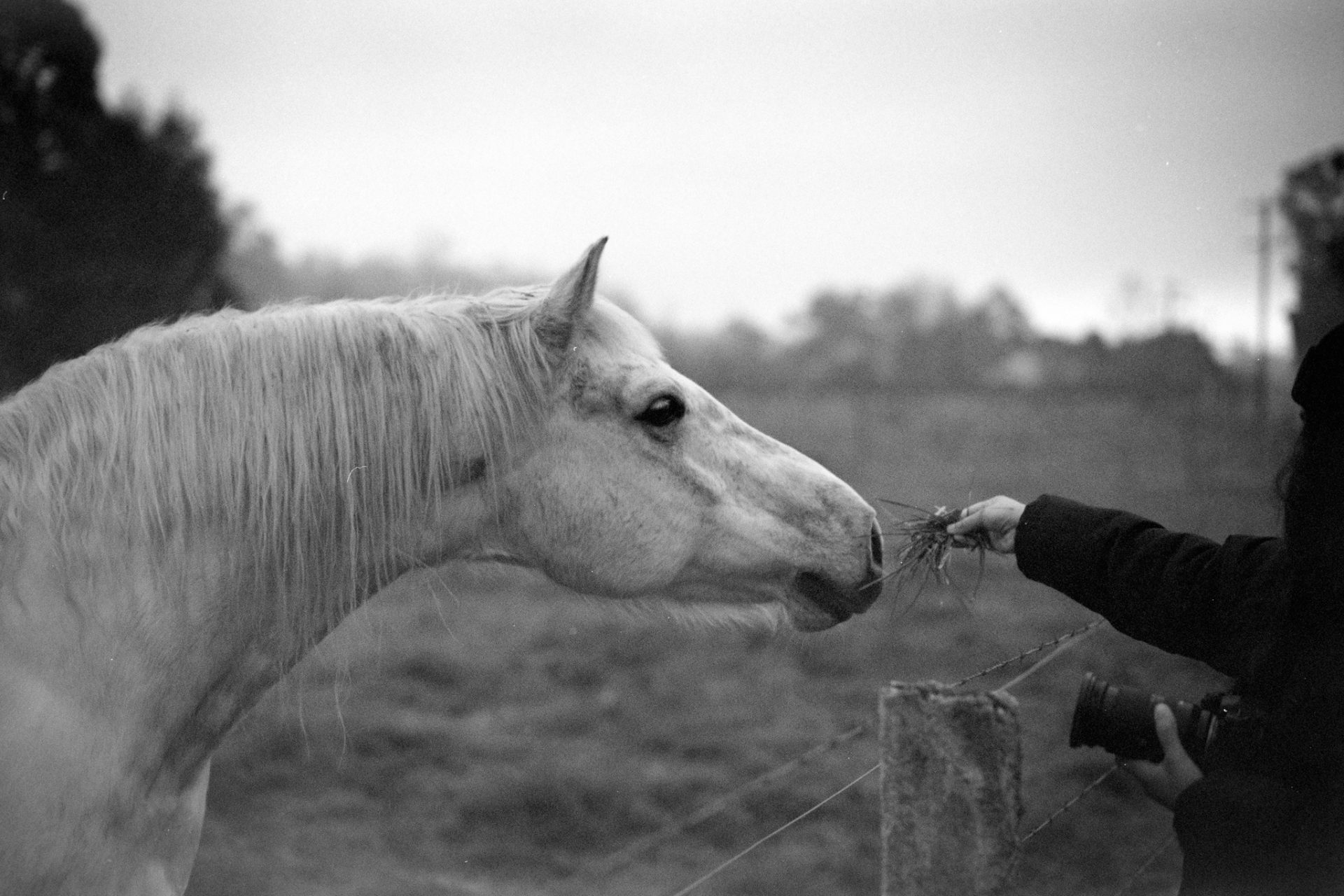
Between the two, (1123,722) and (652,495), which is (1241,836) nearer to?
(1123,722)

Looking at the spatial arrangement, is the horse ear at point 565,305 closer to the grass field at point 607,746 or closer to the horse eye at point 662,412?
the horse eye at point 662,412

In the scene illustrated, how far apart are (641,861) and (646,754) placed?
1.14 metres

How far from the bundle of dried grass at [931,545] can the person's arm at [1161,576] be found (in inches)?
7.7

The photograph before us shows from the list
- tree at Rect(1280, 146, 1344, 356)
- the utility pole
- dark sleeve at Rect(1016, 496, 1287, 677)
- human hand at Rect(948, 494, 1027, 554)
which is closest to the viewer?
dark sleeve at Rect(1016, 496, 1287, 677)

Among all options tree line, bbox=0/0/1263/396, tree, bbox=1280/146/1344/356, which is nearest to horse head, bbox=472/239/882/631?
tree, bbox=1280/146/1344/356

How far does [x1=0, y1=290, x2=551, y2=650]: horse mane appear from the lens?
1931mm

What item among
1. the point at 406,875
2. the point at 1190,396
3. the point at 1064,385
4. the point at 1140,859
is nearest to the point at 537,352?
the point at 406,875

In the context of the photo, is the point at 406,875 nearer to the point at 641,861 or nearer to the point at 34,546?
the point at 641,861

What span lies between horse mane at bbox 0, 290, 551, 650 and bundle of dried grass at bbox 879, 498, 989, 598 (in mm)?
953

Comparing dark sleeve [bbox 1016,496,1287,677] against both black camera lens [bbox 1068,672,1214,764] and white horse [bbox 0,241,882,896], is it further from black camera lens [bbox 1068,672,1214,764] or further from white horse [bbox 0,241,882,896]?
white horse [bbox 0,241,882,896]

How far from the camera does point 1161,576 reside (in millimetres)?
1804

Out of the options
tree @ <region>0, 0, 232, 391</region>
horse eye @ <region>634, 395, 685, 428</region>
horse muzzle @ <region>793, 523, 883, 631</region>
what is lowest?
horse muzzle @ <region>793, 523, 883, 631</region>

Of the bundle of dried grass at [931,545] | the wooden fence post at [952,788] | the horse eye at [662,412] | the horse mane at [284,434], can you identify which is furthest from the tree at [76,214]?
the wooden fence post at [952,788]

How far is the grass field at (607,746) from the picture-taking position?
13.4 ft
